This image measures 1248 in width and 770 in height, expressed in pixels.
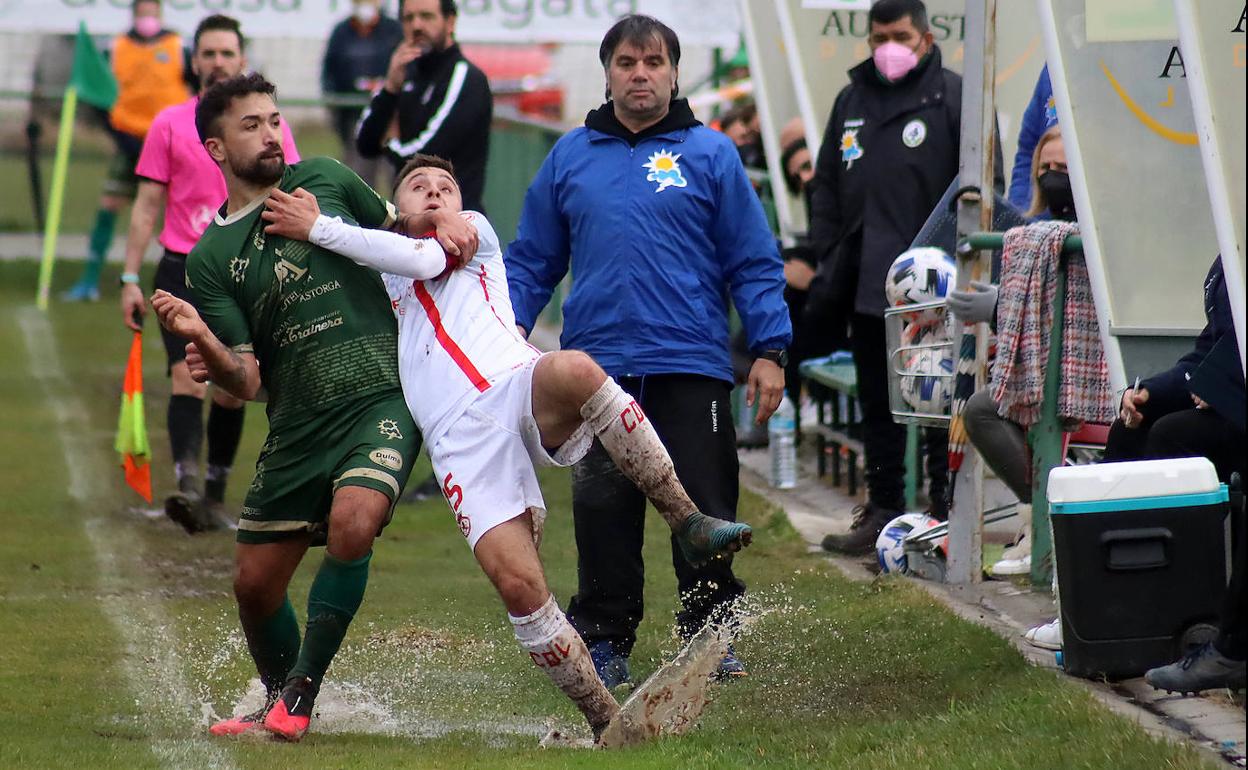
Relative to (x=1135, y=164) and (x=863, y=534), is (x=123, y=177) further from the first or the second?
(x=1135, y=164)

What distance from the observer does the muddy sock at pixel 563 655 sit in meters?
5.73

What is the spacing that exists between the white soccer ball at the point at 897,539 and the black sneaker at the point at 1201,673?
3.08 metres

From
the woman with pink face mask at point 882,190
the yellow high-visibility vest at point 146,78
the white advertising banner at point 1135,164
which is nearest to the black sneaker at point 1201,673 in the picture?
the white advertising banner at point 1135,164

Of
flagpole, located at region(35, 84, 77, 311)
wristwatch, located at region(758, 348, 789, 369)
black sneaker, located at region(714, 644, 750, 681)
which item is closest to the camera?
wristwatch, located at region(758, 348, 789, 369)

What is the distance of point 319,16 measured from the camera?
18469 millimetres

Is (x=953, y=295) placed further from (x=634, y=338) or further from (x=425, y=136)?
(x=425, y=136)

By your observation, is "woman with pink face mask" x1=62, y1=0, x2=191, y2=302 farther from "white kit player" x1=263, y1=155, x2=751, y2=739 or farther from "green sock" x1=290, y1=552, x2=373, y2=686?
"green sock" x1=290, y1=552, x2=373, y2=686

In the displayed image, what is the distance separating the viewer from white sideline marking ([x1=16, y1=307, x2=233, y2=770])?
595cm

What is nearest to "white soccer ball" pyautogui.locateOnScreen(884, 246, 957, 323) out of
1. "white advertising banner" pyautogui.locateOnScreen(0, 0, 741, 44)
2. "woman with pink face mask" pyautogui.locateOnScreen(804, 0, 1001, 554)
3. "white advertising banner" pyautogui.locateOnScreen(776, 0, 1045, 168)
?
"woman with pink face mask" pyautogui.locateOnScreen(804, 0, 1001, 554)

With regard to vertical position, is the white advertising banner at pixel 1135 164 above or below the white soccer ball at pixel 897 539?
above

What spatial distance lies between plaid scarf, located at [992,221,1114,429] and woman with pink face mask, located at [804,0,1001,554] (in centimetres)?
144

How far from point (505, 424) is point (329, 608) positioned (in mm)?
816

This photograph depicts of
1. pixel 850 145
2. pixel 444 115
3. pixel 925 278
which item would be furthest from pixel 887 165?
pixel 444 115

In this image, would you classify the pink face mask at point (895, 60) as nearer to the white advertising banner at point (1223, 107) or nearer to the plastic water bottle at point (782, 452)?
the plastic water bottle at point (782, 452)
